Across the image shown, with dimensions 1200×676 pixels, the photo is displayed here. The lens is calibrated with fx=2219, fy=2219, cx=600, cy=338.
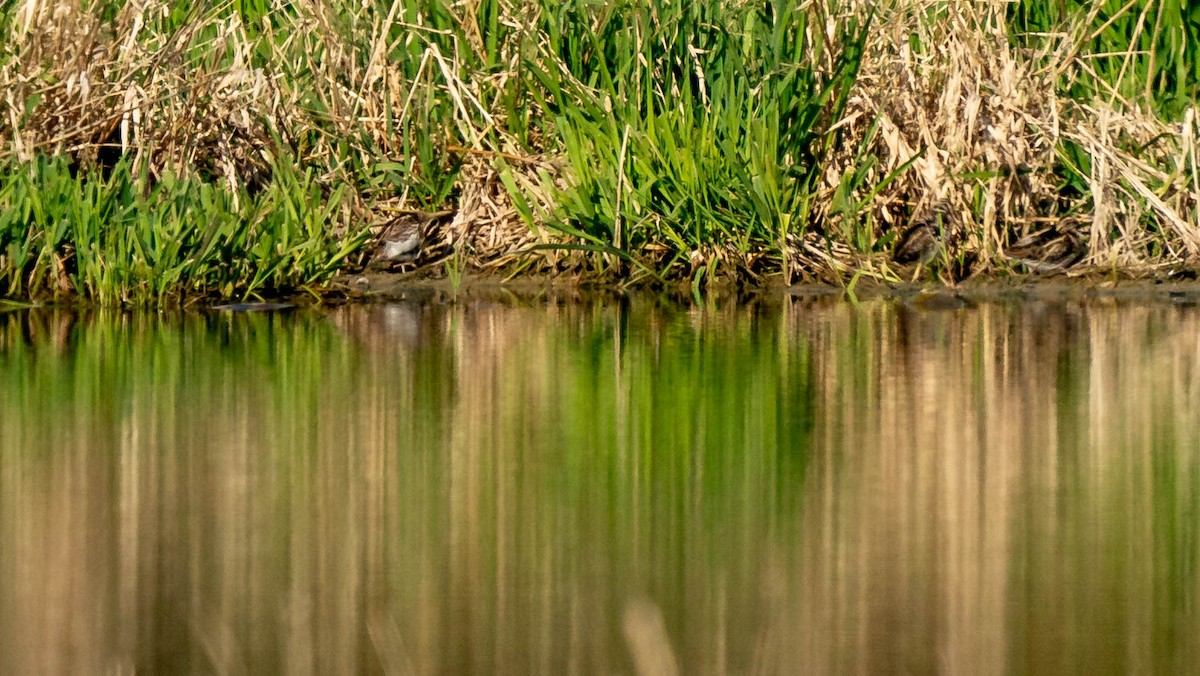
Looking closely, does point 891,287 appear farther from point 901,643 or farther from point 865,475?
point 901,643

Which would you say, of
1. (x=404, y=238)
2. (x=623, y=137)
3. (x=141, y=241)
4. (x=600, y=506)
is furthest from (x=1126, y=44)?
(x=600, y=506)

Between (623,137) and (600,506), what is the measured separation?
456 centimetres

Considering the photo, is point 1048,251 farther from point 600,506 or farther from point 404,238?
point 600,506

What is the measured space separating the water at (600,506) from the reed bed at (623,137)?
5.15 feet

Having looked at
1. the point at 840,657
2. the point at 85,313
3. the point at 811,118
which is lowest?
the point at 840,657

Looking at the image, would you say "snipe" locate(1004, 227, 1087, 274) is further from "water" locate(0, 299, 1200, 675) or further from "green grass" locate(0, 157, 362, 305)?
"green grass" locate(0, 157, 362, 305)

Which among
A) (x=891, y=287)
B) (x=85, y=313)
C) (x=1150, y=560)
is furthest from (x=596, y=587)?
(x=891, y=287)

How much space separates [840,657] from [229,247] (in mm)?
5103

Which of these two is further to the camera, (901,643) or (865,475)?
(865,475)

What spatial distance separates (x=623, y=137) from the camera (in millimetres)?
8430

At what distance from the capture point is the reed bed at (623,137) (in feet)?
27.0

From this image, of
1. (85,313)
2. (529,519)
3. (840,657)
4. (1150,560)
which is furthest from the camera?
(85,313)

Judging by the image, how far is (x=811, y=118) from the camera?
8398 millimetres

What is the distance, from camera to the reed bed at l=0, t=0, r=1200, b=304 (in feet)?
27.0
